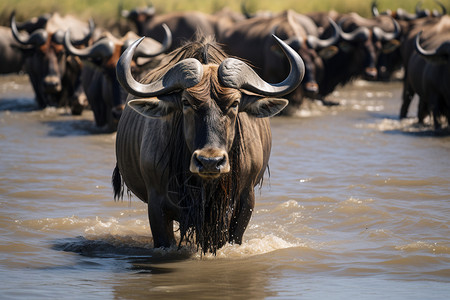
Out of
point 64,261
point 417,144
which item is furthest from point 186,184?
point 417,144

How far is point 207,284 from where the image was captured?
5.18 meters

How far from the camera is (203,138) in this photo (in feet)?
16.5

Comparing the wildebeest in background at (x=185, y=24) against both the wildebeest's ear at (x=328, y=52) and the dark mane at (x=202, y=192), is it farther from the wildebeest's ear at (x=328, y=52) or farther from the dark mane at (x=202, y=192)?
the dark mane at (x=202, y=192)

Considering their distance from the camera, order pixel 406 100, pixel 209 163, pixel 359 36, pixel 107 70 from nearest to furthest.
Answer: pixel 209 163 → pixel 107 70 → pixel 406 100 → pixel 359 36

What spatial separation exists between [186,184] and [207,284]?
69 centimetres

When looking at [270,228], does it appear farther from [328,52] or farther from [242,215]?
[328,52]

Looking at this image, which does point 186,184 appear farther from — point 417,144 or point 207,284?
point 417,144

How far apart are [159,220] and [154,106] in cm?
81

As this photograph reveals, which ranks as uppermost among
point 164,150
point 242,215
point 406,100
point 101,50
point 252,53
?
point 164,150

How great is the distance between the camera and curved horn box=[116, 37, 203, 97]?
17.1ft

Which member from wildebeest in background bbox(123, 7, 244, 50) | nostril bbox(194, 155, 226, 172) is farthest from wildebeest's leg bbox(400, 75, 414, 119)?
nostril bbox(194, 155, 226, 172)

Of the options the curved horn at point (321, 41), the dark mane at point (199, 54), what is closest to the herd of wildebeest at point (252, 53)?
the curved horn at point (321, 41)

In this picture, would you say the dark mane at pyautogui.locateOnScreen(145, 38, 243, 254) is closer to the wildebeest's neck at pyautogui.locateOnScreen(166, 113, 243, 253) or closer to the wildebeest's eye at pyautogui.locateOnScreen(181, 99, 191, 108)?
the wildebeest's neck at pyautogui.locateOnScreen(166, 113, 243, 253)

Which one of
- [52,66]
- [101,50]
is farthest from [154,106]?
[52,66]
